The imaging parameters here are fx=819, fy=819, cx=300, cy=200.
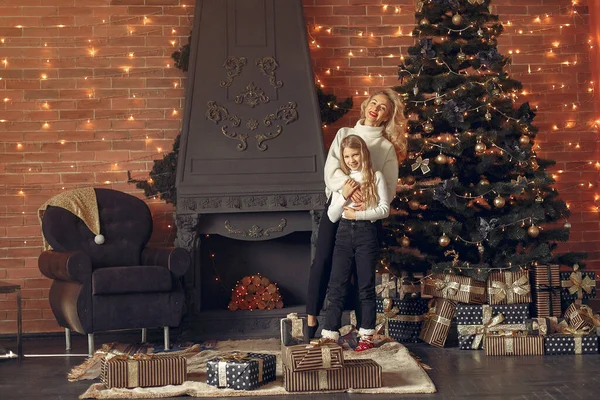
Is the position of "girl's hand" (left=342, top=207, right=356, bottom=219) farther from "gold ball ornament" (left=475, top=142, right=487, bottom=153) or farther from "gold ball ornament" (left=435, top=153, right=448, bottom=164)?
"gold ball ornament" (left=475, top=142, right=487, bottom=153)

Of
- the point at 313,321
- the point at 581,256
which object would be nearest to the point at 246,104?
the point at 313,321

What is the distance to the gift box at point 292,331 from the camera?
4.09 metres

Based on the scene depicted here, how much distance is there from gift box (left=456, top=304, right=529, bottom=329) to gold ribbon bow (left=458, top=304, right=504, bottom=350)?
0.02 metres

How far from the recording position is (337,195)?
16.9 ft

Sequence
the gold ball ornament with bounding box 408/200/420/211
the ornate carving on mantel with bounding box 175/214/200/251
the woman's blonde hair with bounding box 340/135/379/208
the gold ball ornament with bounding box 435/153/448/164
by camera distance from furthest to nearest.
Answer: the ornate carving on mantel with bounding box 175/214/200/251 → the gold ball ornament with bounding box 408/200/420/211 → the gold ball ornament with bounding box 435/153/448/164 → the woman's blonde hair with bounding box 340/135/379/208

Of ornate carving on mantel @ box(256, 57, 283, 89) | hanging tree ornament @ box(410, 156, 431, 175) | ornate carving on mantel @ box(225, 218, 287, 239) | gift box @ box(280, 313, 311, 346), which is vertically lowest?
gift box @ box(280, 313, 311, 346)

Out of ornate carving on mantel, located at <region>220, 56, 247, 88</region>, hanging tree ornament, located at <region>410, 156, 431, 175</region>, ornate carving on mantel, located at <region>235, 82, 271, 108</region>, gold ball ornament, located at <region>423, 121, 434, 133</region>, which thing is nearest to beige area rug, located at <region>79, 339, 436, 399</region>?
hanging tree ornament, located at <region>410, 156, 431, 175</region>

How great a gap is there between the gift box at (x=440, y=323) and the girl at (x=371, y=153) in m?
0.78

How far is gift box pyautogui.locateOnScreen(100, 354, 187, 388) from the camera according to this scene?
13.6 feet

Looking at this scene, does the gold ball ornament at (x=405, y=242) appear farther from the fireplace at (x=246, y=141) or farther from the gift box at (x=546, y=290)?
the gift box at (x=546, y=290)

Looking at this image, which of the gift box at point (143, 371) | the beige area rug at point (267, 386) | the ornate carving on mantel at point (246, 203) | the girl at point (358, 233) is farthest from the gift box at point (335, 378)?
the ornate carving on mantel at point (246, 203)

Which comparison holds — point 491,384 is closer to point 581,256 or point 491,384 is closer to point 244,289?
point 581,256

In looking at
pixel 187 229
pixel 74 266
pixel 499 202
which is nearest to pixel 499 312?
pixel 499 202

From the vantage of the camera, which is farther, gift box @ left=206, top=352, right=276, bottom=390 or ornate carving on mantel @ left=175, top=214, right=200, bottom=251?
ornate carving on mantel @ left=175, top=214, right=200, bottom=251
